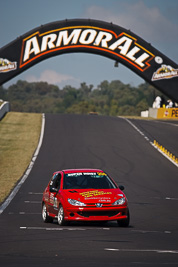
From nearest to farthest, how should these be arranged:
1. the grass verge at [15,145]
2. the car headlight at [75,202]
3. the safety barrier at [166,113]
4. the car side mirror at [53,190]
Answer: the car headlight at [75,202] → the car side mirror at [53,190] → the grass verge at [15,145] → the safety barrier at [166,113]

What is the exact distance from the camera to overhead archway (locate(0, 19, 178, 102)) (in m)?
54.0

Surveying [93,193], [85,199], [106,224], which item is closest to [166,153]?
[106,224]

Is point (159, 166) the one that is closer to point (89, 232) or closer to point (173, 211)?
point (173, 211)

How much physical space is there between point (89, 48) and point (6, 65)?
7511 mm

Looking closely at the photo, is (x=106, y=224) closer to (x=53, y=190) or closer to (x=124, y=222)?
(x=124, y=222)

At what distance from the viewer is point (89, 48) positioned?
54.0 metres

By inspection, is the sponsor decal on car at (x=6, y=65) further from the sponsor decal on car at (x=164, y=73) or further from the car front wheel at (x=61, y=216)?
the car front wheel at (x=61, y=216)

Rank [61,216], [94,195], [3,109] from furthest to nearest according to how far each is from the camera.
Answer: [3,109] → [61,216] → [94,195]

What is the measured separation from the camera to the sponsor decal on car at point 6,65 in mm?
54531

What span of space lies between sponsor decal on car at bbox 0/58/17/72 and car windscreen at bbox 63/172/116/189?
129 feet

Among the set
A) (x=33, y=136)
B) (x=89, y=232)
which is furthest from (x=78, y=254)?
(x=33, y=136)

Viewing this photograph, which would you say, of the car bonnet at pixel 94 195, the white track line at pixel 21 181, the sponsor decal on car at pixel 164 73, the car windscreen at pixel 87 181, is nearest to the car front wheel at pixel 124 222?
the car bonnet at pixel 94 195

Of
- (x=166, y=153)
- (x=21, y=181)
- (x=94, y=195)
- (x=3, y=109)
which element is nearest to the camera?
(x=94, y=195)

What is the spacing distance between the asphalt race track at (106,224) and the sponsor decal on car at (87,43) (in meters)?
6.31
